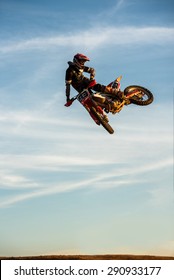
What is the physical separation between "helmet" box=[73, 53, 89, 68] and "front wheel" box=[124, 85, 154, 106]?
228 cm

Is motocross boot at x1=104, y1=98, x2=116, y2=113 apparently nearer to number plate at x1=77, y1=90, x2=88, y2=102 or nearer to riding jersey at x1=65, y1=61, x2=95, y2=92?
number plate at x1=77, y1=90, x2=88, y2=102

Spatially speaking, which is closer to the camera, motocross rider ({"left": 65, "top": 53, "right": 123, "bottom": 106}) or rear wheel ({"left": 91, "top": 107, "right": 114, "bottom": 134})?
motocross rider ({"left": 65, "top": 53, "right": 123, "bottom": 106})

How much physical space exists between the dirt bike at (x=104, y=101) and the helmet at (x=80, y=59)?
0.83 meters

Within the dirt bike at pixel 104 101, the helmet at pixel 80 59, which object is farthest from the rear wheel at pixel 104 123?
the helmet at pixel 80 59

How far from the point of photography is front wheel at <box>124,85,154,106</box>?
69.3 ft

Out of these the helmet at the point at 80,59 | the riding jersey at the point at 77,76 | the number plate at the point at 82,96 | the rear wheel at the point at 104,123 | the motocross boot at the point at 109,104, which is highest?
the helmet at the point at 80,59

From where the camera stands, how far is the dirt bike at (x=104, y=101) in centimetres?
1991

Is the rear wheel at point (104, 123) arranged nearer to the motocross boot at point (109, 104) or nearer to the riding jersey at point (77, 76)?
the motocross boot at point (109, 104)

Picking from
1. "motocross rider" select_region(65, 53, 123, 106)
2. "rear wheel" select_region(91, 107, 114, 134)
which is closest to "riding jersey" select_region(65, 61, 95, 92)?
"motocross rider" select_region(65, 53, 123, 106)
